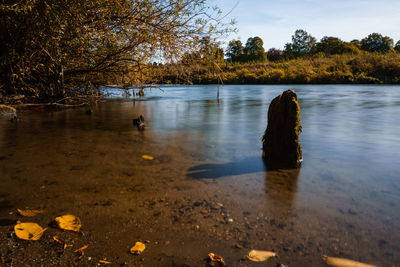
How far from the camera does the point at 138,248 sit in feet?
6.43

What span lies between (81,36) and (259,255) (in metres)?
6.33

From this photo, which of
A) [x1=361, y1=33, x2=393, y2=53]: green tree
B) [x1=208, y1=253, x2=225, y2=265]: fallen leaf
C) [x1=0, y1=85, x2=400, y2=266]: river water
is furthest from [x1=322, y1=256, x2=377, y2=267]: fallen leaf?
[x1=361, y1=33, x2=393, y2=53]: green tree

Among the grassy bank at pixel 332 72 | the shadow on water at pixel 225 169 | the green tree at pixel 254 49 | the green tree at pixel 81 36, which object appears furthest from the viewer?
the green tree at pixel 254 49

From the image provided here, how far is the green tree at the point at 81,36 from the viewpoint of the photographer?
545 cm

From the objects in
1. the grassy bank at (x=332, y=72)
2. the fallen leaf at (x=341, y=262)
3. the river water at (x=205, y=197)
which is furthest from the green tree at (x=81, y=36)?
the grassy bank at (x=332, y=72)

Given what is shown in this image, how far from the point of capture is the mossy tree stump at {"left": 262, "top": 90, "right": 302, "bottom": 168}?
3967 mm

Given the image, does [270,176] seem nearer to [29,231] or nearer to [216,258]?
[216,258]

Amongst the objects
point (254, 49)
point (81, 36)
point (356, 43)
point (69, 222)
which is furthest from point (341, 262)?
point (356, 43)

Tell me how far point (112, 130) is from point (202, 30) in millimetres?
3413

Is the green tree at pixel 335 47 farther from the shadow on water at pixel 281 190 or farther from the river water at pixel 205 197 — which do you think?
the shadow on water at pixel 281 190

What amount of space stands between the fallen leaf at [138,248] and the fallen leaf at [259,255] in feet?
2.49

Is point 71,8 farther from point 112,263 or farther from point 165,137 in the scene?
point 112,263

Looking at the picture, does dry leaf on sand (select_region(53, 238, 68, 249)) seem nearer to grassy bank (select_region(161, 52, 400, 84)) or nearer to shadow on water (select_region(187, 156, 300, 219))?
shadow on water (select_region(187, 156, 300, 219))

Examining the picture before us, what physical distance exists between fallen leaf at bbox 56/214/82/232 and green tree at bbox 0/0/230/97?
4.02m
